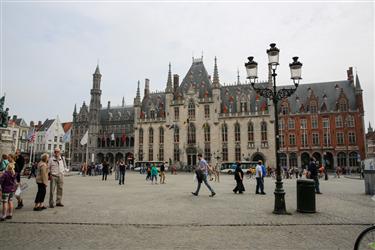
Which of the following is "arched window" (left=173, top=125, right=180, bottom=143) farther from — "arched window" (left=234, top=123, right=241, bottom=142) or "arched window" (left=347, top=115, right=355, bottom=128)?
"arched window" (left=347, top=115, right=355, bottom=128)

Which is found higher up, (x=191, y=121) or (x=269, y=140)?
(x=191, y=121)

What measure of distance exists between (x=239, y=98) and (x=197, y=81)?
1041 cm

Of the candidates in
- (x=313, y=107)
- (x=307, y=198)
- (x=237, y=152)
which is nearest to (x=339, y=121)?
(x=313, y=107)

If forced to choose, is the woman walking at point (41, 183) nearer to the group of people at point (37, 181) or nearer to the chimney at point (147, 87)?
the group of people at point (37, 181)

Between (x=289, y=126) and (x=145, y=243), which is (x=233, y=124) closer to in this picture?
(x=289, y=126)

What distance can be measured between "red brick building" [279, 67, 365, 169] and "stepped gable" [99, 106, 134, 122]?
41142 millimetres

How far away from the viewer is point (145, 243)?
5.93 metres

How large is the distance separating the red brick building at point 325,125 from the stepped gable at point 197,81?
52.3ft

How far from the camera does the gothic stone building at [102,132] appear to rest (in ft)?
236

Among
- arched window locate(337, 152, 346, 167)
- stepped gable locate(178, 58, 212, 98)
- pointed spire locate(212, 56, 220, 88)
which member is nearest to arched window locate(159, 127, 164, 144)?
stepped gable locate(178, 58, 212, 98)

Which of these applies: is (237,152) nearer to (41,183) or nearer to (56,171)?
(56,171)

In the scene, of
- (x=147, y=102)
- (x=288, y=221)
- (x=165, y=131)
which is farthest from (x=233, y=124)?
(x=288, y=221)

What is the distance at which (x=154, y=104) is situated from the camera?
6203 centimetres

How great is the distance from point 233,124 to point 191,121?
8.87 meters
